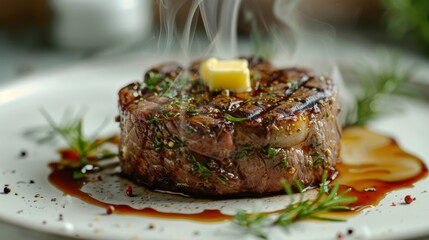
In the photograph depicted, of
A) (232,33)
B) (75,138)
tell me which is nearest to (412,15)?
(232,33)

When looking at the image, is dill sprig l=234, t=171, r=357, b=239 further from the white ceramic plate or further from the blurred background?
the blurred background

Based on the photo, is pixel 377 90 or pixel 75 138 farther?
pixel 377 90

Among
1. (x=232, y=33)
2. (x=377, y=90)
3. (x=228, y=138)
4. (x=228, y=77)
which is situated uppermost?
(x=232, y=33)

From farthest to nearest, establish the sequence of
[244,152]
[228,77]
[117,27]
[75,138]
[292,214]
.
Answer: [117,27]
[75,138]
[228,77]
[244,152]
[292,214]

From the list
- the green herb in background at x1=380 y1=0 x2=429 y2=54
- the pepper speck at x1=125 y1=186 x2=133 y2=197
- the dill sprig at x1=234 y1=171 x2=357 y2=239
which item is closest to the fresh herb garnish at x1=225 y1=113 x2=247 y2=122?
the dill sprig at x1=234 y1=171 x2=357 y2=239

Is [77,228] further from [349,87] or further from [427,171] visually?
[349,87]

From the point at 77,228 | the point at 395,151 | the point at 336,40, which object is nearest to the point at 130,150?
the point at 77,228

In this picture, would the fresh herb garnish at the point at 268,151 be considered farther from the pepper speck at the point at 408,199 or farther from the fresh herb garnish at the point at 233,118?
the pepper speck at the point at 408,199

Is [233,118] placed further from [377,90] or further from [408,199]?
[377,90]
